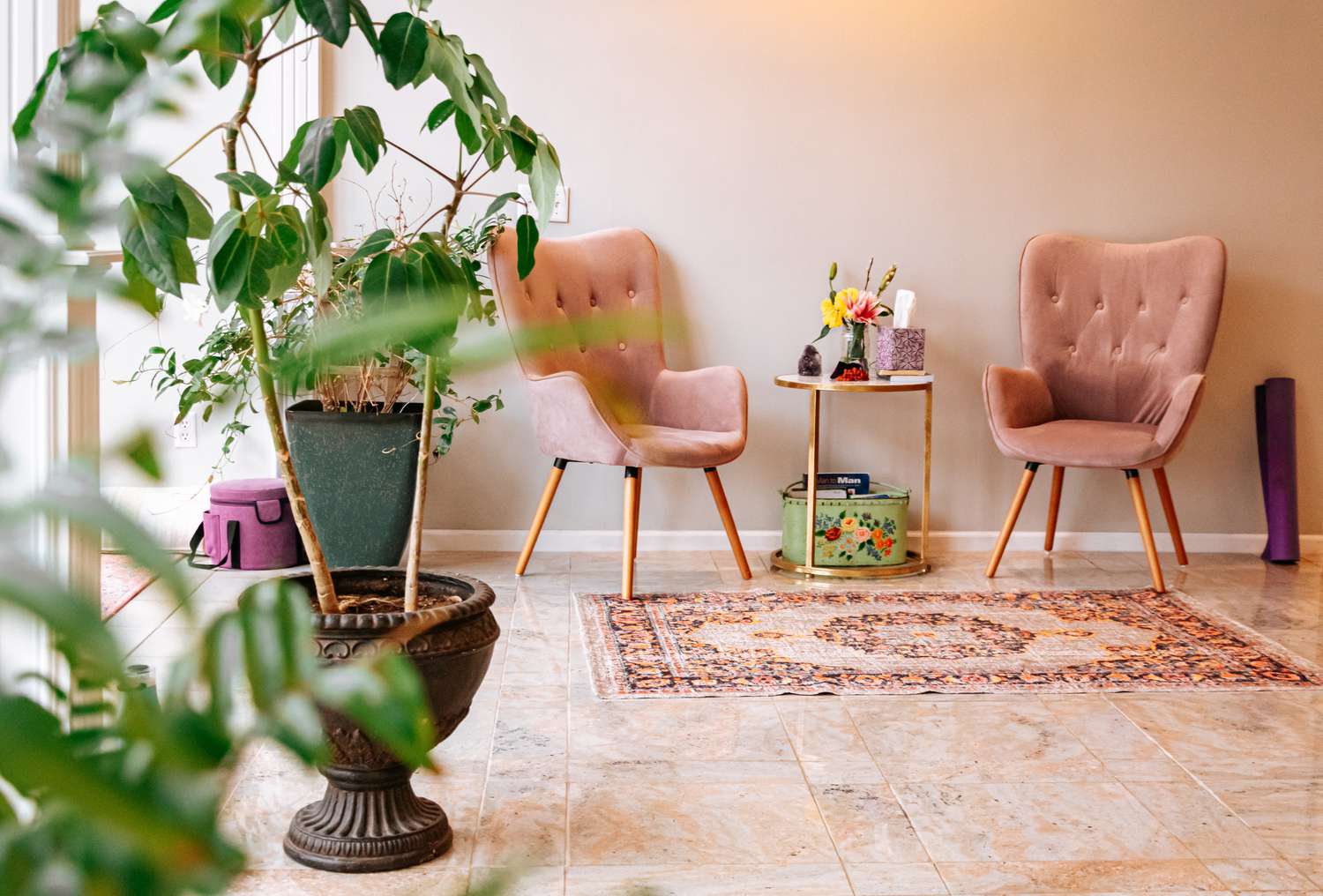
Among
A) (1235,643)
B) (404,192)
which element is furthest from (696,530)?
(1235,643)

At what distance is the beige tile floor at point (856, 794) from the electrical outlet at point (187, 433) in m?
1.64

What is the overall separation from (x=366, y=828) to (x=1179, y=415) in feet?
9.05

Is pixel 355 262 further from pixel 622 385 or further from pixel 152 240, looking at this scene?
pixel 622 385

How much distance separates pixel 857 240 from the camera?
4.35m

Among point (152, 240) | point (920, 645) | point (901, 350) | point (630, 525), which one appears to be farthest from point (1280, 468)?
point (152, 240)

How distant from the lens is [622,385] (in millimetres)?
3520

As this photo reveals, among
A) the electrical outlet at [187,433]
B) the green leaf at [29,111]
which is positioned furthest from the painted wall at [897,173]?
the green leaf at [29,111]

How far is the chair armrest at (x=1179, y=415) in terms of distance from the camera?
381cm

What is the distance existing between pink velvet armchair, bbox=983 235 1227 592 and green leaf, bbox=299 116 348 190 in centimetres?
277

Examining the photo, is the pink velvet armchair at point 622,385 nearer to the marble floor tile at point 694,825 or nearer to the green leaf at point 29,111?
the marble floor tile at point 694,825

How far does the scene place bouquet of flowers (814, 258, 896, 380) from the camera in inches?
159

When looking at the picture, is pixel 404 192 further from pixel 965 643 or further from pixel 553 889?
pixel 553 889

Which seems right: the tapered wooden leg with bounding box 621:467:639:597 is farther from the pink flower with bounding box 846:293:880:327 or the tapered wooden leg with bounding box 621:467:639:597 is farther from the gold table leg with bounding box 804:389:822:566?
the pink flower with bounding box 846:293:880:327

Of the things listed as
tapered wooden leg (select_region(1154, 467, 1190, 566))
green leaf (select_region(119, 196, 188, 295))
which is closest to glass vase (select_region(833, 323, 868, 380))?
tapered wooden leg (select_region(1154, 467, 1190, 566))
